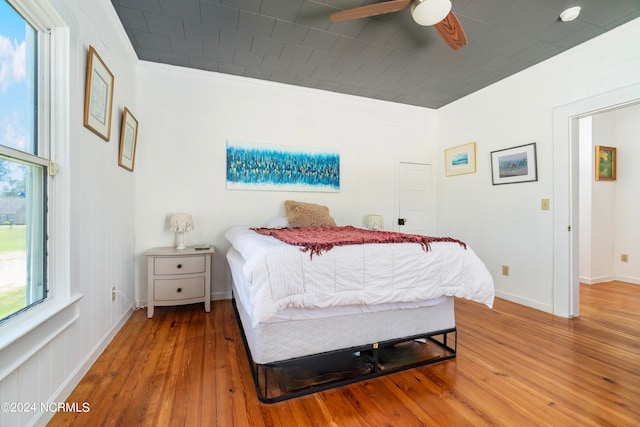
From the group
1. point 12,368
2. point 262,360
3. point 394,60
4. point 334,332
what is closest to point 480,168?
point 394,60

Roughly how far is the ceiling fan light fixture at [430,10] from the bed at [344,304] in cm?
150

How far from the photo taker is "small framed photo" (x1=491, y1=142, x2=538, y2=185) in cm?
294

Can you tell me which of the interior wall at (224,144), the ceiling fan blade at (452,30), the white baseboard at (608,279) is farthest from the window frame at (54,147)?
the white baseboard at (608,279)

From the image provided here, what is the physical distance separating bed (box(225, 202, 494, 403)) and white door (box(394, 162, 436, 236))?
7.26 ft

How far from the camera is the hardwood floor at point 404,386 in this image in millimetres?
1310

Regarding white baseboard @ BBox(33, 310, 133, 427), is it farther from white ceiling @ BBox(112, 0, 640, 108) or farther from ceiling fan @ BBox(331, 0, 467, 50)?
ceiling fan @ BBox(331, 0, 467, 50)

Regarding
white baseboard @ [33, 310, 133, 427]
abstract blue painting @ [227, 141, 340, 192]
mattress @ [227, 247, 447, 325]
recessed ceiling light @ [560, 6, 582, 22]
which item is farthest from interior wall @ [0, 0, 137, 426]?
recessed ceiling light @ [560, 6, 582, 22]

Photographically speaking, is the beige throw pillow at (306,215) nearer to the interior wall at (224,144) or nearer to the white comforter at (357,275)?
the interior wall at (224,144)

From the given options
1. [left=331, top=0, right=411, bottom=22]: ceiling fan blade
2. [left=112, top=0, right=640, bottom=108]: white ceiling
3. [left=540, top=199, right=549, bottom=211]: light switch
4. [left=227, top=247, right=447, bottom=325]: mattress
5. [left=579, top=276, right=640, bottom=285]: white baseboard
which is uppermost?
[left=112, top=0, right=640, bottom=108]: white ceiling

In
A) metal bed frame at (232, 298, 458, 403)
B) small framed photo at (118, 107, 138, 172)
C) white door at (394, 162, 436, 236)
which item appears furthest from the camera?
white door at (394, 162, 436, 236)

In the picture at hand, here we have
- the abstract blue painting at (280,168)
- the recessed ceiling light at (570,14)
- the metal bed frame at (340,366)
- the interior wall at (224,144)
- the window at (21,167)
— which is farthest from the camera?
the abstract blue painting at (280,168)

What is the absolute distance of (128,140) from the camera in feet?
8.31

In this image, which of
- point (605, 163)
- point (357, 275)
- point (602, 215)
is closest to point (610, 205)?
point (602, 215)

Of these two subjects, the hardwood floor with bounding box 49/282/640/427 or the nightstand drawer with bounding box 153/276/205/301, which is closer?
the hardwood floor with bounding box 49/282/640/427
